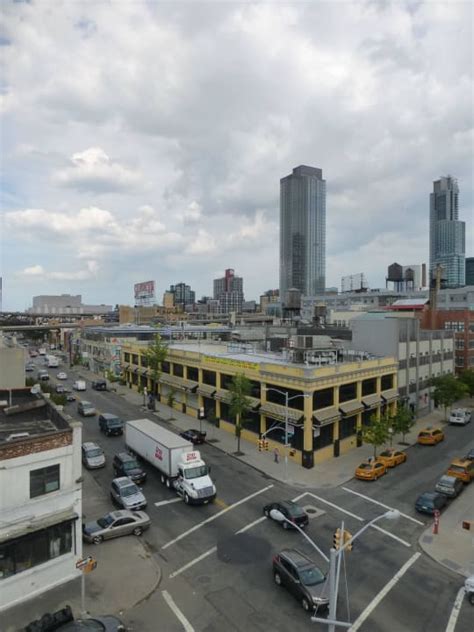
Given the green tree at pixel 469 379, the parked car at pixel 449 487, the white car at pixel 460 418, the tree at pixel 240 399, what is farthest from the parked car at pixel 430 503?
the green tree at pixel 469 379

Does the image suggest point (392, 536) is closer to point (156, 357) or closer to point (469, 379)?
point (156, 357)

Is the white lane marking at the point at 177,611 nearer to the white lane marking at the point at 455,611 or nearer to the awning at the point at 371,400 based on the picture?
the white lane marking at the point at 455,611

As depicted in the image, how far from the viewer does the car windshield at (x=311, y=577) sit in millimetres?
17953

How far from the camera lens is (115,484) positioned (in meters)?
28.1

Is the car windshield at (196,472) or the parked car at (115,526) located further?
the car windshield at (196,472)

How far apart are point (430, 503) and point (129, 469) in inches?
845

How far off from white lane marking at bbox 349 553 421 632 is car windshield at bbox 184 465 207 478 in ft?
45.6

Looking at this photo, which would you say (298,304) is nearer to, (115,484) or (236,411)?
(236,411)

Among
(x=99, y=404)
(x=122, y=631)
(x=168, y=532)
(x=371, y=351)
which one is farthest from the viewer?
(x=99, y=404)

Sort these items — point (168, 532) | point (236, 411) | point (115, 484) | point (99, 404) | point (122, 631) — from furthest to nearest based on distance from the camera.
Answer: point (99, 404) < point (236, 411) < point (115, 484) < point (168, 532) < point (122, 631)

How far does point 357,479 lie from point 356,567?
12.4 m

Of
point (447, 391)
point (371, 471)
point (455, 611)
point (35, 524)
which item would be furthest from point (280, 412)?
point (447, 391)

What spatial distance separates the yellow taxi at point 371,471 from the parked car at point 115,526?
1729 centimetres

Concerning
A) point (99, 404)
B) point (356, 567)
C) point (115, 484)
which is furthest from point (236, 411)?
point (99, 404)
